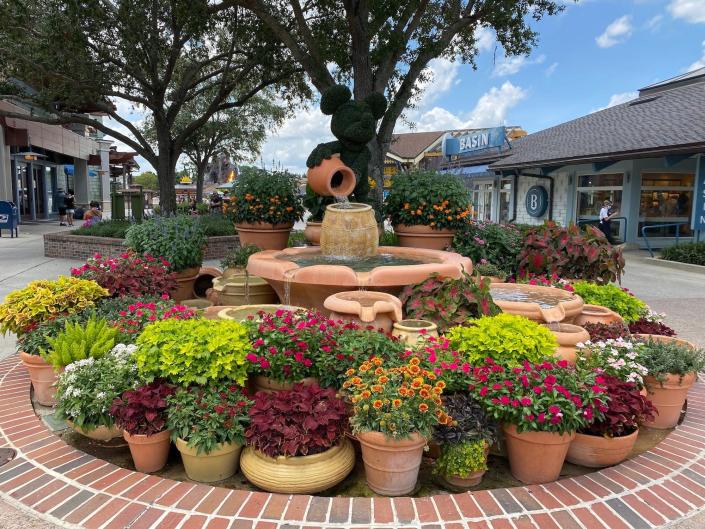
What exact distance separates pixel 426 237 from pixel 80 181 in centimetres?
2970

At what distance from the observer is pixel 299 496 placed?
2.52m

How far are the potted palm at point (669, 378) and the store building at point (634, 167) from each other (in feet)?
37.8

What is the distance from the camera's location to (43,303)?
414 centimetres

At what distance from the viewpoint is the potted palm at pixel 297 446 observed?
2596 mm

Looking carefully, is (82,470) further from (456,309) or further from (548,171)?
(548,171)

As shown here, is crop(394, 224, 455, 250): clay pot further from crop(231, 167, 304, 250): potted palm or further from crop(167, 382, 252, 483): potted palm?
crop(167, 382, 252, 483): potted palm

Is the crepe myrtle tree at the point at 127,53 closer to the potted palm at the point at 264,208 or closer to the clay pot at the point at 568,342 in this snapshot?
the potted palm at the point at 264,208

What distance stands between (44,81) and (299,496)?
1699 cm

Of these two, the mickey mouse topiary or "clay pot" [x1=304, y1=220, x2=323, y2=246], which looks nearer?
the mickey mouse topiary

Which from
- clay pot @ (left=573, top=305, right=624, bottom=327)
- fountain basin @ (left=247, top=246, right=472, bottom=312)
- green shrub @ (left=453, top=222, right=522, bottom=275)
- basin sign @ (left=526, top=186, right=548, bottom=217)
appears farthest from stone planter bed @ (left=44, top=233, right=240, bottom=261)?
basin sign @ (left=526, top=186, right=548, bottom=217)

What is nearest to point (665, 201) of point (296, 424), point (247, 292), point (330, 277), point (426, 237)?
point (426, 237)

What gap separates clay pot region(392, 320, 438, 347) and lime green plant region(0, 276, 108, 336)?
2.70 metres

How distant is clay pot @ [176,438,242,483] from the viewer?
2707mm

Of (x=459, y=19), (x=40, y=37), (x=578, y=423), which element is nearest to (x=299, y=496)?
(x=578, y=423)
